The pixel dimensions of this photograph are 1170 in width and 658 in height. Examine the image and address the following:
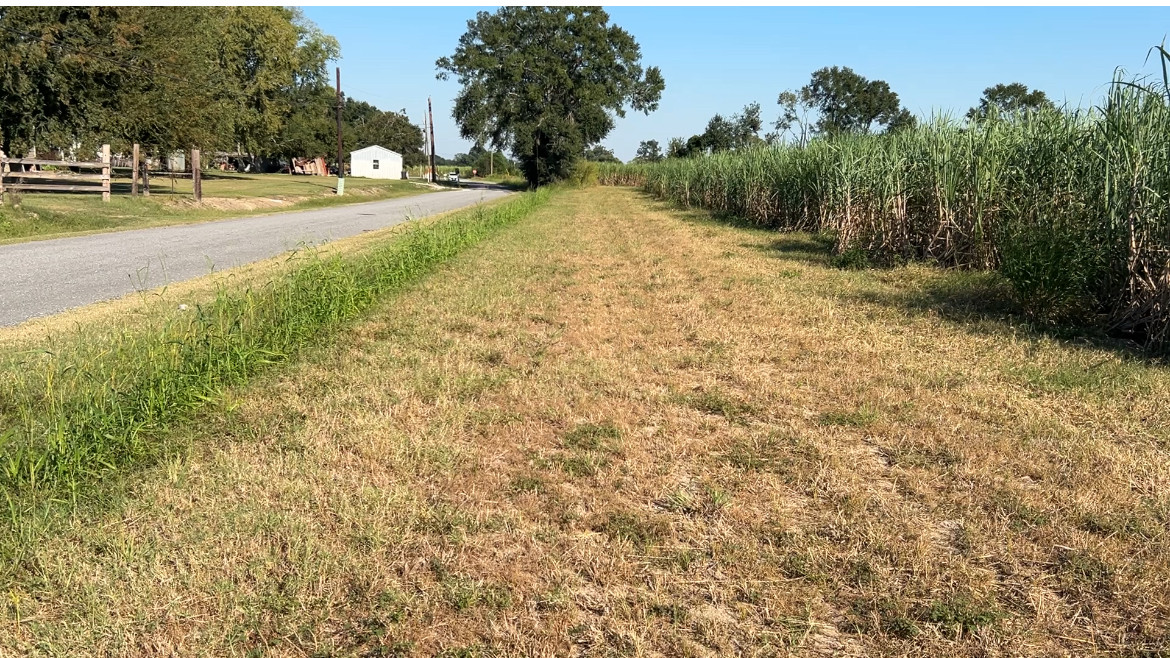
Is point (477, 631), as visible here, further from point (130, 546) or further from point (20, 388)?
point (20, 388)

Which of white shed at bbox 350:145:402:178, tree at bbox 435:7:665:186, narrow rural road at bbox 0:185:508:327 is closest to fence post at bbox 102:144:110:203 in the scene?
narrow rural road at bbox 0:185:508:327

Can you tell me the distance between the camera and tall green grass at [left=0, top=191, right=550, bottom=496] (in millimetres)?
2996

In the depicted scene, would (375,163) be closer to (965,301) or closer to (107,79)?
(107,79)

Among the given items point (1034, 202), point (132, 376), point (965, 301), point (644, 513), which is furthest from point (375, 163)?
point (644, 513)

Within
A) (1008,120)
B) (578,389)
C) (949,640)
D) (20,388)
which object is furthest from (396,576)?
(1008,120)

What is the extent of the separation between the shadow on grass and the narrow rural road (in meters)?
6.55

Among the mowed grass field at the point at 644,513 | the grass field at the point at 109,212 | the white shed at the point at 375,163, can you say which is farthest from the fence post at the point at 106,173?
the white shed at the point at 375,163

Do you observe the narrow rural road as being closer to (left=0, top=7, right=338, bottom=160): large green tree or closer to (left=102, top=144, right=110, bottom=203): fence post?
(left=102, top=144, right=110, bottom=203): fence post

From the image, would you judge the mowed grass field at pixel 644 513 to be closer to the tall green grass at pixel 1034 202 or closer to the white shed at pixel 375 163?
the tall green grass at pixel 1034 202

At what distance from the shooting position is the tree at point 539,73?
51.6 m

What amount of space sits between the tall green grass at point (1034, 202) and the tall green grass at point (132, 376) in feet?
20.8

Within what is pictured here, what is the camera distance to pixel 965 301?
681 centimetres

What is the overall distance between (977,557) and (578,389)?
2388 millimetres

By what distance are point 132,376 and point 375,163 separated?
80.6 meters
